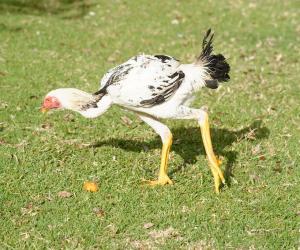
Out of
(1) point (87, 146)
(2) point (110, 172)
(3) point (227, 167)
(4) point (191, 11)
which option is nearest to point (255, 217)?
(3) point (227, 167)

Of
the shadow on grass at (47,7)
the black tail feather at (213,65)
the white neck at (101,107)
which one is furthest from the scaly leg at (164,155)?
the shadow on grass at (47,7)

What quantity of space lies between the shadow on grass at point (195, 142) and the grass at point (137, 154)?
0.05ft

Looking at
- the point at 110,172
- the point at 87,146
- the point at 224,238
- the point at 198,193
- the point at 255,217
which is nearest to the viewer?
the point at 224,238

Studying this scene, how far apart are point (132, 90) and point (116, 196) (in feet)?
4.05

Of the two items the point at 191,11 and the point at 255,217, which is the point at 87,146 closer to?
the point at 255,217

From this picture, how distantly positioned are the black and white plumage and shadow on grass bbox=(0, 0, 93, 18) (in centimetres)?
867

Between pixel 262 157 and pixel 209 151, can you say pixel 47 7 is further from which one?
pixel 209 151

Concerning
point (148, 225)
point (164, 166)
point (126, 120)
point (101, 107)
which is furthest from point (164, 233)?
point (126, 120)

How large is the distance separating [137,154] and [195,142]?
948 millimetres

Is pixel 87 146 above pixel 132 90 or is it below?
below

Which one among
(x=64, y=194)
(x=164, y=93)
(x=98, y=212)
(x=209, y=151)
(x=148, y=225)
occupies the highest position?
(x=164, y=93)

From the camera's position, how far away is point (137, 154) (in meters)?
7.37

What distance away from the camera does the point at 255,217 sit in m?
5.92

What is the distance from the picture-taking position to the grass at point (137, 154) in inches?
222
